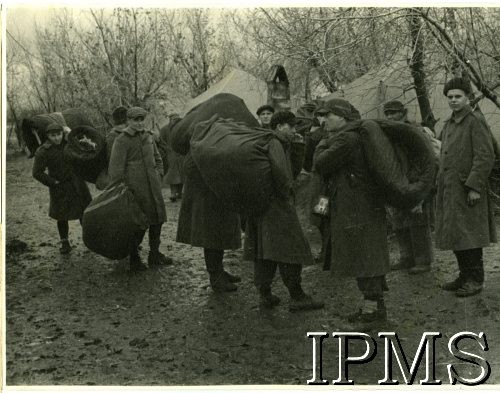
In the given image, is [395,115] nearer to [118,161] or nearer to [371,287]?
[371,287]

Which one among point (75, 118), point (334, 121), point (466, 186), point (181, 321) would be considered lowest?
point (181, 321)

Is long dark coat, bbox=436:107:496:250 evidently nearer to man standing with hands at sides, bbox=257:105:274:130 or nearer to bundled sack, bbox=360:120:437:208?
bundled sack, bbox=360:120:437:208

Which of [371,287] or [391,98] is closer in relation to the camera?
[371,287]

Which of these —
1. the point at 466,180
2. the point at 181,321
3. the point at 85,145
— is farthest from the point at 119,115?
the point at 466,180

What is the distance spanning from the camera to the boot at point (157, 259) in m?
5.62

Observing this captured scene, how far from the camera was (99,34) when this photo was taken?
647 centimetres

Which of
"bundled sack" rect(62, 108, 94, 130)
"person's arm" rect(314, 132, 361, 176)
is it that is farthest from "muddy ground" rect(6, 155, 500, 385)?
"person's arm" rect(314, 132, 361, 176)

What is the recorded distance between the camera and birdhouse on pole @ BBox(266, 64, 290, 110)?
6500mm

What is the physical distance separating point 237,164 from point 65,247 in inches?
104

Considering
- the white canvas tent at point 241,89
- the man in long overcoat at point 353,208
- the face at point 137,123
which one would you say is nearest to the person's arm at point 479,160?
the man in long overcoat at point 353,208

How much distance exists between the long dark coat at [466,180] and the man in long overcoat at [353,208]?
2.43ft

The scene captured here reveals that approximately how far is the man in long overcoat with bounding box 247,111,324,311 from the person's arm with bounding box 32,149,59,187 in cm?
230

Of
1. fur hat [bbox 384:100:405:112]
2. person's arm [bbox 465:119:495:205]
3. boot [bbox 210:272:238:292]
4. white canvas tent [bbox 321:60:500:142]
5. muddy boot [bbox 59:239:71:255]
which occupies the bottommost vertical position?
boot [bbox 210:272:238:292]

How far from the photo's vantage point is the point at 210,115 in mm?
4578
